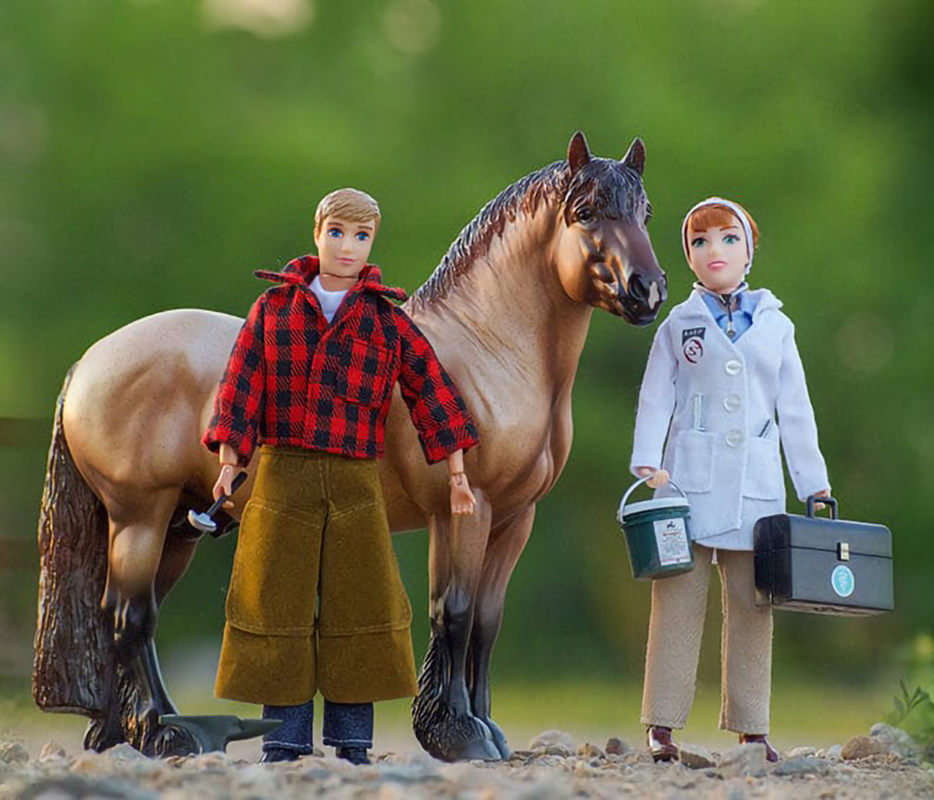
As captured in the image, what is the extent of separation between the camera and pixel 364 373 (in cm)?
294

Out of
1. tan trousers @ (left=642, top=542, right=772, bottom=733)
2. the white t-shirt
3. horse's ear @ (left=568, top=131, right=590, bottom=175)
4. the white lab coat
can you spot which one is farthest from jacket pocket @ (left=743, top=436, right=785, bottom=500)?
the white t-shirt

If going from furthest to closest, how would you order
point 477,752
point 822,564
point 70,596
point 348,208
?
point 70,596 → point 822,564 → point 477,752 → point 348,208

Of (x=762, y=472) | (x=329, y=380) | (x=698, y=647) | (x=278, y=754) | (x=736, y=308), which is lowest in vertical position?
(x=278, y=754)

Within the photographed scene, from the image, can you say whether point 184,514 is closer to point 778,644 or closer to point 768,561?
point 768,561

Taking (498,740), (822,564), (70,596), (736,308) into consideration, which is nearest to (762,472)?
(822,564)

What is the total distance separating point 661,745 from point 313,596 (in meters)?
0.92

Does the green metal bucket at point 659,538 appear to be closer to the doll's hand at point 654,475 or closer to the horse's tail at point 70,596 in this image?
the doll's hand at point 654,475

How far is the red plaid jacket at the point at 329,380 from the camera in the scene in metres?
2.90

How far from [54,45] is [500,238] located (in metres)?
3.27

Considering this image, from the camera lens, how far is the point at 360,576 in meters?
2.87

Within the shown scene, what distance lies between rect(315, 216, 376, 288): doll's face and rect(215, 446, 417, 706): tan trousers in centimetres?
40

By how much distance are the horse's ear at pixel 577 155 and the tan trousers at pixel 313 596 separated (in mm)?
870

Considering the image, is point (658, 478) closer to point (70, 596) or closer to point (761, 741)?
point (761, 741)

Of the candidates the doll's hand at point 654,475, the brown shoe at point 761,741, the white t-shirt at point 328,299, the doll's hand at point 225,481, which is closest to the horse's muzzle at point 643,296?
the doll's hand at point 654,475
